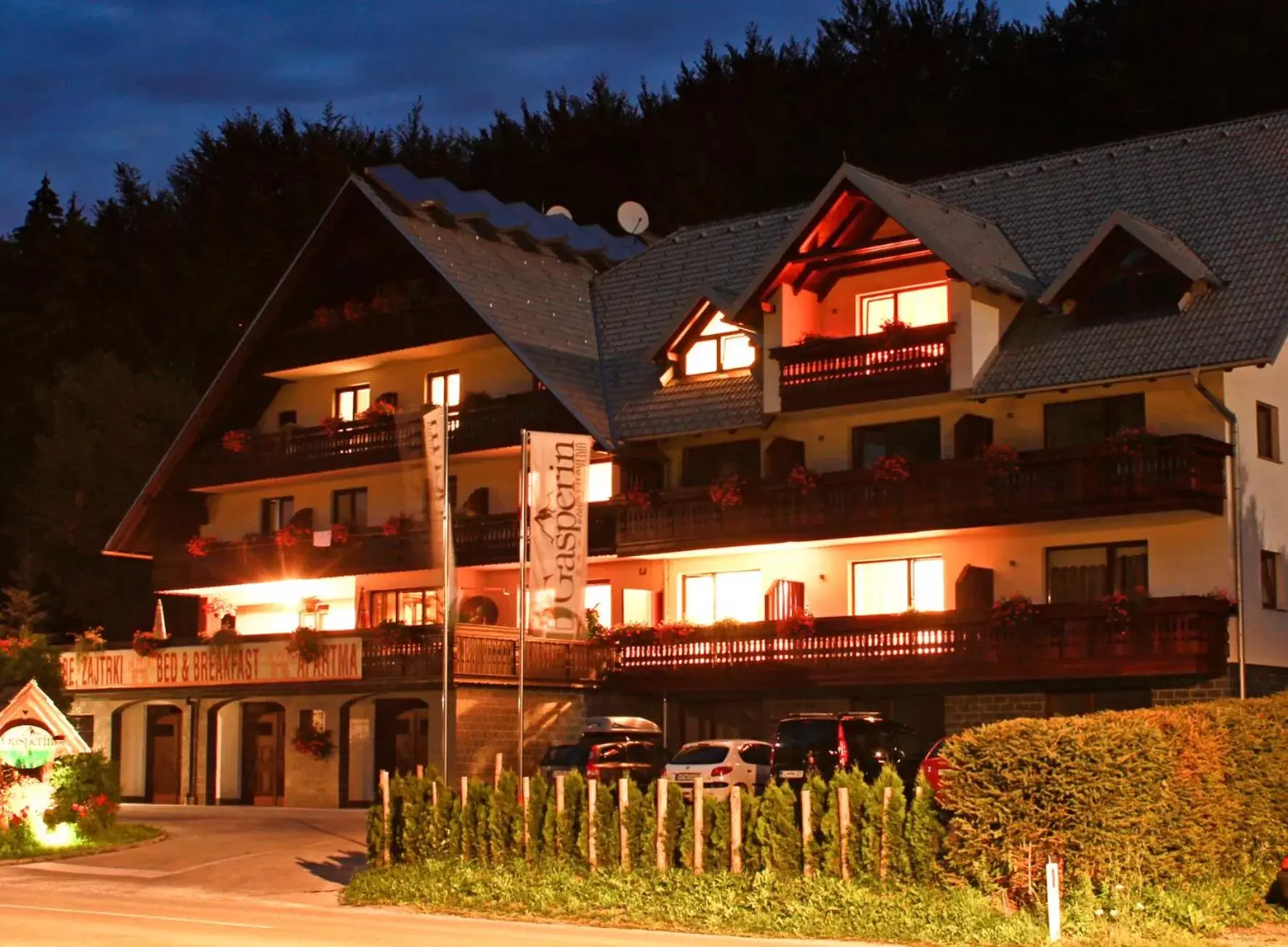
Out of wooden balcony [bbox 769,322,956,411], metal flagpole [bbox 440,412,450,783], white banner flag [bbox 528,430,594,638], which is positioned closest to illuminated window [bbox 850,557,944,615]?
wooden balcony [bbox 769,322,956,411]

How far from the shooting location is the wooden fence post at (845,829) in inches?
1116

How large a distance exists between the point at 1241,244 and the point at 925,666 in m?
10.7

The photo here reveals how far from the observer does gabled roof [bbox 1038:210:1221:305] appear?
137 feet

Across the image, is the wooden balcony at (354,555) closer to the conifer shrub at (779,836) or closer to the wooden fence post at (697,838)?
the wooden fence post at (697,838)

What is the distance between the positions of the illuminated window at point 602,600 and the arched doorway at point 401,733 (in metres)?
4.72

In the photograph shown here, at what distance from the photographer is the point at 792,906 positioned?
2778 cm

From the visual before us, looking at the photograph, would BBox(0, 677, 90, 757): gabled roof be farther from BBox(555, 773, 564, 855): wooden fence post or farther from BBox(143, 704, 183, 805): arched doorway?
BBox(555, 773, 564, 855): wooden fence post

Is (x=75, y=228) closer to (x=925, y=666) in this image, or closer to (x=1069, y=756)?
(x=925, y=666)

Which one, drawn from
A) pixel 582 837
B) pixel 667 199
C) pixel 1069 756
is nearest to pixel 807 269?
pixel 582 837

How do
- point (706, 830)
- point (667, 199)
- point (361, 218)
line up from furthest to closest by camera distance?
point (667, 199)
point (361, 218)
point (706, 830)

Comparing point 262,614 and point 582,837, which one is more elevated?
point 262,614

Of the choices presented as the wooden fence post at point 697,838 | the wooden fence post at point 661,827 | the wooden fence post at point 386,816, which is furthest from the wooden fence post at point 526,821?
the wooden fence post at point 697,838

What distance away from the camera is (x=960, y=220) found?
4697cm

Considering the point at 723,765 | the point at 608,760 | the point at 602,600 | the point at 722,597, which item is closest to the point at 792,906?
the point at 723,765
